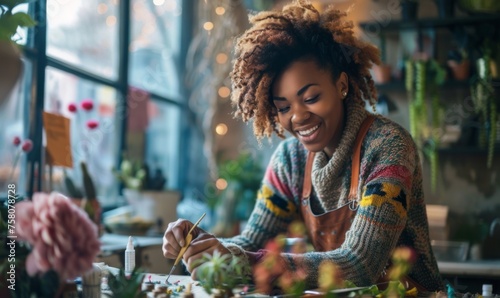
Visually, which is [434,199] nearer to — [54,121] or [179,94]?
[179,94]

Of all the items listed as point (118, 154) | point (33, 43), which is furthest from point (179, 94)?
point (33, 43)

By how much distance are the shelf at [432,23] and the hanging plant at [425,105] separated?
218 mm

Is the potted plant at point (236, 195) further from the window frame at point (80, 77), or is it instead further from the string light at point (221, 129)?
the window frame at point (80, 77)

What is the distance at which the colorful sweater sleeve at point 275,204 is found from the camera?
2074mm

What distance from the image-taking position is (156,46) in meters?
4.44

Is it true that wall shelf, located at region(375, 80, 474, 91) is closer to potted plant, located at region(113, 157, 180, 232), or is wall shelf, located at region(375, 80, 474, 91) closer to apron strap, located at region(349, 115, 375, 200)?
potted plant, located at region(113, 157, 180, 232)

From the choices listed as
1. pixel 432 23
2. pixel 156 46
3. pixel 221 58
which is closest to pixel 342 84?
pixel 432 23

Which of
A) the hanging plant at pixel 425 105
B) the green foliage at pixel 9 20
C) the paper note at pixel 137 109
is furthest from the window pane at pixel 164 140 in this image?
the green foliage at pixel 9 20

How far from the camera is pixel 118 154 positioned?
387 cm

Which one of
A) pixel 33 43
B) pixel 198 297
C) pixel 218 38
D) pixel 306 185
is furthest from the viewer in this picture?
pixel 218 38

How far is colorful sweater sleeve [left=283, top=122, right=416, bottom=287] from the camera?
1.66 metres

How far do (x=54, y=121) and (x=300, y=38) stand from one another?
3.57 feet

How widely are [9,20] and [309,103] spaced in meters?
0.81

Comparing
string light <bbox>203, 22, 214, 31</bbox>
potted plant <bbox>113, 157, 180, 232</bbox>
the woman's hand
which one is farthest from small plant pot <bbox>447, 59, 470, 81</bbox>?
the woman's hand
